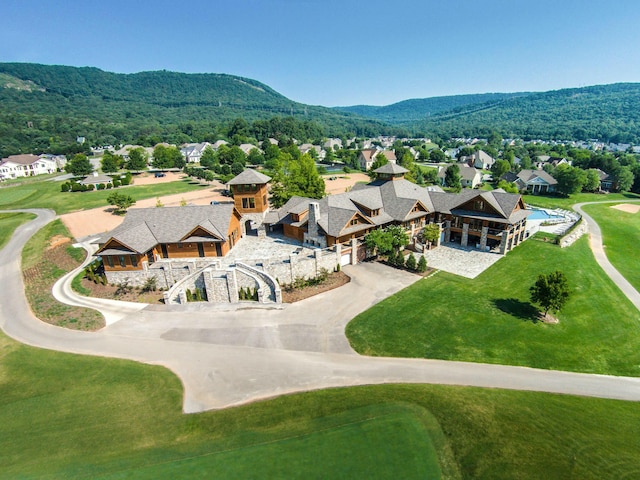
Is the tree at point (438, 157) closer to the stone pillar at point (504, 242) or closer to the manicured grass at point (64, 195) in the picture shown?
the manicured grass at point (64, 195)

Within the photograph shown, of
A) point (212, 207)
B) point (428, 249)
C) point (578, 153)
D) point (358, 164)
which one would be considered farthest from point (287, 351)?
point (578, 153)

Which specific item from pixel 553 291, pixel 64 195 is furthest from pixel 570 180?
pixel 64 195

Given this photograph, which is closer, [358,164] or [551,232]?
[551,232]

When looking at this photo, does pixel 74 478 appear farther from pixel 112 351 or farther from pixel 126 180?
pixel 126 180

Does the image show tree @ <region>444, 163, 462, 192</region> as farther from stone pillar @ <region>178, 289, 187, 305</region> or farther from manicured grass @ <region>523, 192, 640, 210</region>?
stone pillar @ <region>178, 289, 187, 305</region>

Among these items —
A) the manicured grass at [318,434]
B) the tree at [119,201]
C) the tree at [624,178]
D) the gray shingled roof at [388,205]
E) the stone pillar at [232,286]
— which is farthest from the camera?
the tree at [624,178]

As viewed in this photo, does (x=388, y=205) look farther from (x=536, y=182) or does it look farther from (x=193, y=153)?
(x=193, y=153)

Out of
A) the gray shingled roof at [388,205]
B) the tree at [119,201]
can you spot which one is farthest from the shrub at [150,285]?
the tree at [119,201]
